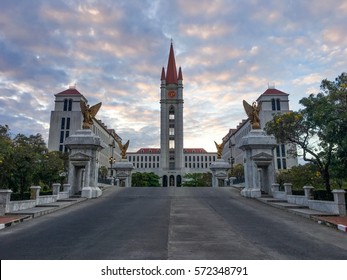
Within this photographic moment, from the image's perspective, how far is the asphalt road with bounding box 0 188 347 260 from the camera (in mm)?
7539

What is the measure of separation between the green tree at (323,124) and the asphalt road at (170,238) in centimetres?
543

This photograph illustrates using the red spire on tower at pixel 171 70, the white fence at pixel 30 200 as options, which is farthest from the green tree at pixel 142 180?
the white fence at pixel 30 200

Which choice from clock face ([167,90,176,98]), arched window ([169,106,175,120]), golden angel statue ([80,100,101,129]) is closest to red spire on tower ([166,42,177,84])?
clock face ([167,90,176,98])

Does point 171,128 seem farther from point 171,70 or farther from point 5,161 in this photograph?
point 5,161

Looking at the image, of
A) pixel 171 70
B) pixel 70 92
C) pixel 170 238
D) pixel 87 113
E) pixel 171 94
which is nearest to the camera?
pixel 170 238

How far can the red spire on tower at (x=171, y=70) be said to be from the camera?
103 metres

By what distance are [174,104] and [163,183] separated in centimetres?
2701

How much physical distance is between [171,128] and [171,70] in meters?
20.8

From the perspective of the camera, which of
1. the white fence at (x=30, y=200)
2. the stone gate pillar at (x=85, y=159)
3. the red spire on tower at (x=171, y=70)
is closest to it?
the white fence at (x=30, y=200)

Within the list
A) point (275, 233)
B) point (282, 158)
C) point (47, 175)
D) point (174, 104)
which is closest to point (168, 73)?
point (174, 104)

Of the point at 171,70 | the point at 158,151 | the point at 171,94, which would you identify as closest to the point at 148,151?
the point at 158,151

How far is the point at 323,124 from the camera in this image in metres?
17.1

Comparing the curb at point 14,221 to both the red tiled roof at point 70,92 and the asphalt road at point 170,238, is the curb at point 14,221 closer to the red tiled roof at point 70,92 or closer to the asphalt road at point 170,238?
the asphalt road at point 170,238

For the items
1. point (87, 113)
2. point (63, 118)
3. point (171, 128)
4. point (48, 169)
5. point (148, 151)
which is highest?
point (171, 128)
